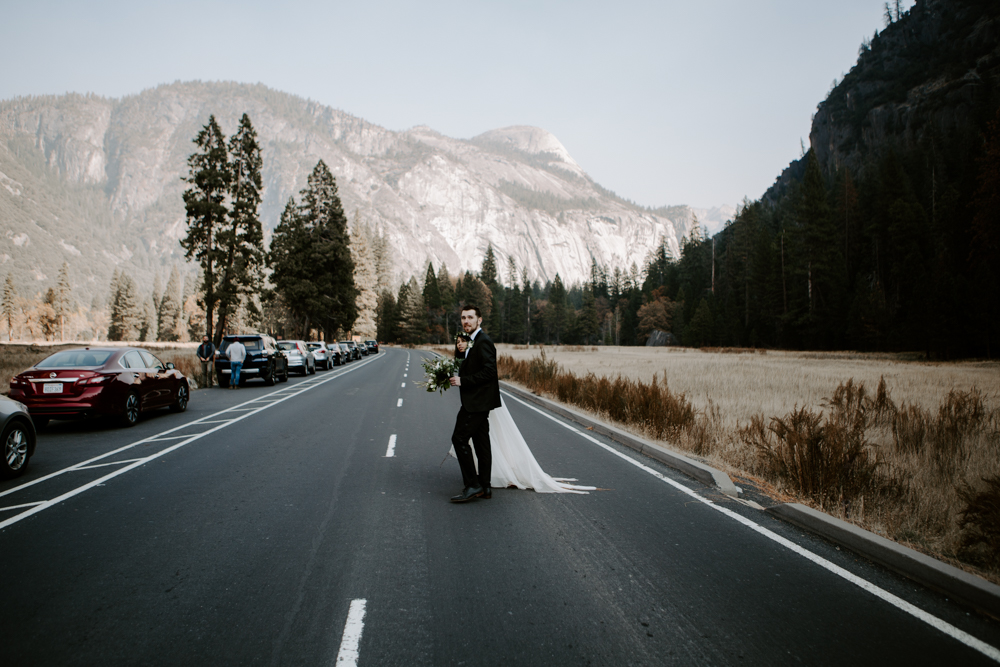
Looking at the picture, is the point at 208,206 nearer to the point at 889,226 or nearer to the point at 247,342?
the point at 247,342

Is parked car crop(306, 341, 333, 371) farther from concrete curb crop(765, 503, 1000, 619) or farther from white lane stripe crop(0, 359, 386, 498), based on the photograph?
concrete curb crop(765, 503, 1000, 619)

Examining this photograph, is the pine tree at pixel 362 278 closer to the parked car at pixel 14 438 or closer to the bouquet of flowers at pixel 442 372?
the parked car at pixel 14 438

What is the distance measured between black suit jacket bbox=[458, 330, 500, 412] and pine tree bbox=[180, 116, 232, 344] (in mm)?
32476

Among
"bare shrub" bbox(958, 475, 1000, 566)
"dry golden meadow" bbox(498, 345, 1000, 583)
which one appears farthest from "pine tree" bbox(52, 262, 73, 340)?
"bare shrub" bbox(958, 475, 1000, 566)

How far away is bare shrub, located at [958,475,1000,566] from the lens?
4.11m

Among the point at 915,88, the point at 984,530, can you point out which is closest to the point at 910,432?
the point at 984,530

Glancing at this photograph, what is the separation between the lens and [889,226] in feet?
179

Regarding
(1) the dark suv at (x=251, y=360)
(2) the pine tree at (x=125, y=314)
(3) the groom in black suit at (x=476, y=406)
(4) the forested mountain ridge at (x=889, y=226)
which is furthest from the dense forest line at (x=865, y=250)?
(2) the pine tree at (x=125, y=314)

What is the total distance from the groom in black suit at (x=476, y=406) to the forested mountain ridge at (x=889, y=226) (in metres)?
39.6

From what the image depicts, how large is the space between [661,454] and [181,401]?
1199 cm

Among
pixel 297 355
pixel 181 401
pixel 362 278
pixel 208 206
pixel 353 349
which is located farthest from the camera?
pixel 362 278

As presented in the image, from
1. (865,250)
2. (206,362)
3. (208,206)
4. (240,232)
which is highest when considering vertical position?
(865,250)

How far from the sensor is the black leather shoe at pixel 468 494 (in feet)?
19.2

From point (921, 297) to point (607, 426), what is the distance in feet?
136
